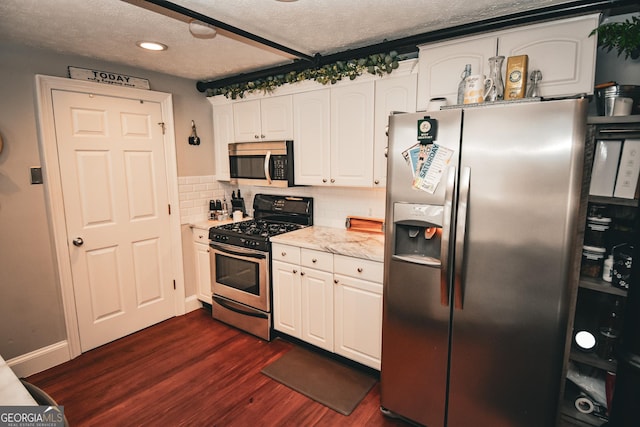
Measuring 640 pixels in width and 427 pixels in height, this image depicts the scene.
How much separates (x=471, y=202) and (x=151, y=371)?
262cm

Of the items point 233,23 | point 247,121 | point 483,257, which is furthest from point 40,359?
point 483,257

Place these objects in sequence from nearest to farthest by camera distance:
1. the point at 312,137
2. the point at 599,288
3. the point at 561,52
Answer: the point at 599,288
the point at 561,52
the point at 312,137

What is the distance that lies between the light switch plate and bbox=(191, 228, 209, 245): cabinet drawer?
1.35 meters

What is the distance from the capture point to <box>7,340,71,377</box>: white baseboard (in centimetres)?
259

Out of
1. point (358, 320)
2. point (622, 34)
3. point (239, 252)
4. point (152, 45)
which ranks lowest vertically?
point (358, 320)

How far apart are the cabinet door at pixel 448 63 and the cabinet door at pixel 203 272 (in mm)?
2513

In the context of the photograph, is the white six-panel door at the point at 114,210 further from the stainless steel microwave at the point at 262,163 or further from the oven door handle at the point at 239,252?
the stainless steel microwave at the point at 262,163

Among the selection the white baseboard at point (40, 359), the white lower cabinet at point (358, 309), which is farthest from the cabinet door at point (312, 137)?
the white baseboard at point (40, 359)

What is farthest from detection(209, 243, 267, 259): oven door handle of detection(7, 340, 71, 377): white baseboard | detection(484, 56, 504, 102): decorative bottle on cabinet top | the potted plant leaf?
the potted plant leaf

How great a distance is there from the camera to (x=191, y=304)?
372cm

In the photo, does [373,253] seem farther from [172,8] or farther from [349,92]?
[172,8]

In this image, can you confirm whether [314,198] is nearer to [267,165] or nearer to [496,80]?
[267,165]

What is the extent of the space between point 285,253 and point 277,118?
1.28m

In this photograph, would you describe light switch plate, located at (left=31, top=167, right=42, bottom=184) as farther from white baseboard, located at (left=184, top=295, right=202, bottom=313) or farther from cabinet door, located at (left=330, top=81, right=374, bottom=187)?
cabinet door, located at (left=330, top=81, right=374, bottom=187)
